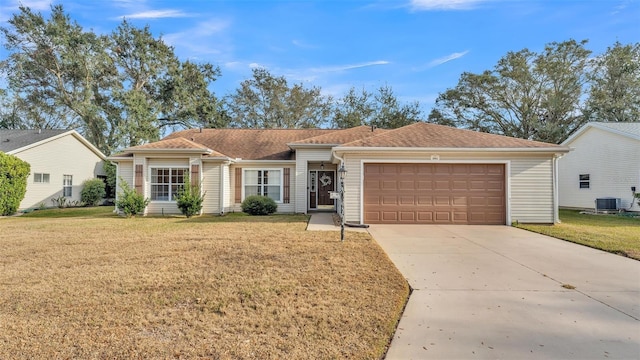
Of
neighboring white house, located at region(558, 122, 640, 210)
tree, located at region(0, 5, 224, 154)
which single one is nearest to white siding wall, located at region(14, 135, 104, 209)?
tree, located at region(0, 5, 224, 154)

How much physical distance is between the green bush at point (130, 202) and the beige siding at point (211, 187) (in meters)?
2.38

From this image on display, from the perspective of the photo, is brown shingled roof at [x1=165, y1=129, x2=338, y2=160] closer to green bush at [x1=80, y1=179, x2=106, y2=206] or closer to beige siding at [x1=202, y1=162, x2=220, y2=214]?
beige siding at [x1=202, y1=162, x2=220, y2=214]

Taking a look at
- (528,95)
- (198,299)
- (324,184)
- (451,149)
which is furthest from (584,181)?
(198,299)

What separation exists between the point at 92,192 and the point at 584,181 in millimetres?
27647

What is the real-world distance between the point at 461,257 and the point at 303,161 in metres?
9.18

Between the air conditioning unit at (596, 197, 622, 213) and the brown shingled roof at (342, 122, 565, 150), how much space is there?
6635 mm

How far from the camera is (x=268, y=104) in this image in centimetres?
2956

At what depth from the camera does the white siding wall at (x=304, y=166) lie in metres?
14.2

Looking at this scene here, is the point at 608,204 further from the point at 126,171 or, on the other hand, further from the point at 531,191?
the point at 126,171

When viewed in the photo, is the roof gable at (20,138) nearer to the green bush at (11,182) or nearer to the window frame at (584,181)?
the green bush at (11,182)

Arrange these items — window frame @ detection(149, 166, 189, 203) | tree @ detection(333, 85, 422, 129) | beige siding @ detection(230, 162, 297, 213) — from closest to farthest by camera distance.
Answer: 1. window frame @ detection(149, 166, 189, 203)
2. beige siding @ detection(230, 162, 297, 213)
3. tree @ detection(333, 85, 422, 129)

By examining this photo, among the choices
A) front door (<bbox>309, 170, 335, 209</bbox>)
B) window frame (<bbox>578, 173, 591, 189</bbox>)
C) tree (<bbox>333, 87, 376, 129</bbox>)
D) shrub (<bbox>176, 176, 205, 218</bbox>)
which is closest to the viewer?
shrub (<bbox>176, 176, 205, 218</bbox>)

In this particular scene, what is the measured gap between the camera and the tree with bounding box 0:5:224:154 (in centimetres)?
2241

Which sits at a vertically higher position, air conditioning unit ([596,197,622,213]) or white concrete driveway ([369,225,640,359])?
air conditioning unit ([596,197,622,213])
